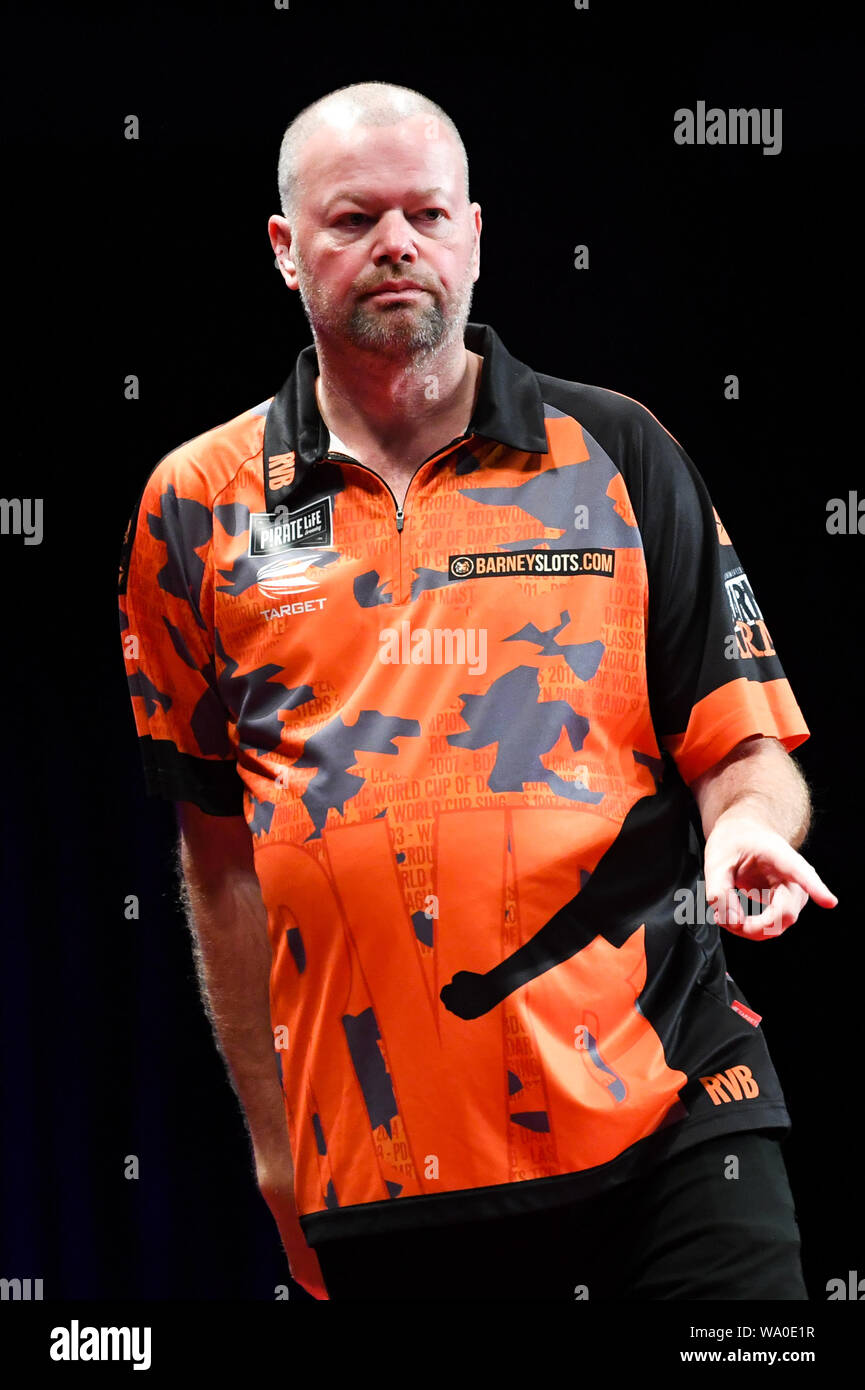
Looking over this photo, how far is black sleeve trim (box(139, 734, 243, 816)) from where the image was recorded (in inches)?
71.3

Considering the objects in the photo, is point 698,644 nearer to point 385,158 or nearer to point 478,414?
point 478,414

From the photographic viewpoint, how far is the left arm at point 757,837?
4.58ft

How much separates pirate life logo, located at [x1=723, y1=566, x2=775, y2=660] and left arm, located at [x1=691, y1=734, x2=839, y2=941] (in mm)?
89

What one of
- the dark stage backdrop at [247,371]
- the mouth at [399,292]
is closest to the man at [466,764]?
the mouth at [399,292]

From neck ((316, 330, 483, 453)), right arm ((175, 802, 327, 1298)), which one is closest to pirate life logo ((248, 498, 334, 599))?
neck ((316, 330, 483, 453))

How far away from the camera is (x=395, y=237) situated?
1651mm

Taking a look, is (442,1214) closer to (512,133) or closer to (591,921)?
(591,921)

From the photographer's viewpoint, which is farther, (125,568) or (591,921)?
(125,568)

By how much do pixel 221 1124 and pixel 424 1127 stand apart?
4.98 ft

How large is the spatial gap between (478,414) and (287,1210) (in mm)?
856

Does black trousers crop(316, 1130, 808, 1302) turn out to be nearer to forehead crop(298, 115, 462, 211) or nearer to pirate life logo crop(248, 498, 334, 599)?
pirate life logo crop(248, 498, 334, 599)

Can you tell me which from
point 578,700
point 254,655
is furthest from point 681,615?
point 254,655

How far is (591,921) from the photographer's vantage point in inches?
60.4

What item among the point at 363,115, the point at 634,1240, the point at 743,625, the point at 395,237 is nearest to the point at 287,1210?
the point at 634,1240
